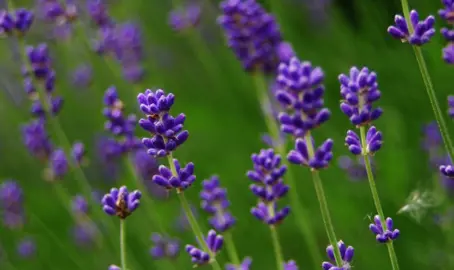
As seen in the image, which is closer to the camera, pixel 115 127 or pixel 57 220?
pixel 115 127

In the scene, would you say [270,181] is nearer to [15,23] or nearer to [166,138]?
[166,138]

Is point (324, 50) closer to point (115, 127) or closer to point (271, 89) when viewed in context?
point (271, 89)

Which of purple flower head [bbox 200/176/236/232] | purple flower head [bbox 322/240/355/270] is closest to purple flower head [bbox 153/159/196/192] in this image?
purple flower head [bbox 322/240/355/270]

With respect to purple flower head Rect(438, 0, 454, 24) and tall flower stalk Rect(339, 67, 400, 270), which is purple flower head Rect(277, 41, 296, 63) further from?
tall flower stalk Rect(339, 67, 400, 270)

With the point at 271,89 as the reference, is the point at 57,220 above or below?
below

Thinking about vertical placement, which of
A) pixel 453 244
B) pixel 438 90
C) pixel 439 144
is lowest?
pixel 453 244

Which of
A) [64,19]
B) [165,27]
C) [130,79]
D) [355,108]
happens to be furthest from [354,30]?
[165,27]

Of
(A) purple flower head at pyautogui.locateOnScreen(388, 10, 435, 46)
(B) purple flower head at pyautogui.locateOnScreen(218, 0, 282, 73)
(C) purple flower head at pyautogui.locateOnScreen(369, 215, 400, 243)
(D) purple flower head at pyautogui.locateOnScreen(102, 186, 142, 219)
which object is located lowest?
(C) purple flower head at pyautogui.locateOnScreen(369, 215, 400, 243)
